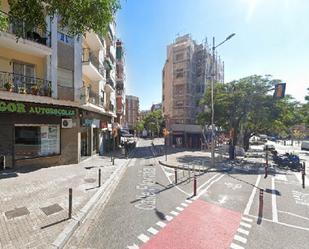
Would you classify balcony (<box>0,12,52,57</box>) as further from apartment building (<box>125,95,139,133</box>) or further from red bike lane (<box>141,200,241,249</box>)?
apartment building (<box>125,95,139,133</box>)

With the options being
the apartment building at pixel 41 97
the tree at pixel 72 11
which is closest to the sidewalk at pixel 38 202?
the apartment building at pixel 41 97

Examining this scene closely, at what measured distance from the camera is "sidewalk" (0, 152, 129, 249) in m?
6.28

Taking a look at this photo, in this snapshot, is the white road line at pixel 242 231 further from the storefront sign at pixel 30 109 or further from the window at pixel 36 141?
the window at pixel 36 141

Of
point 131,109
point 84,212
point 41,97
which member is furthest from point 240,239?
point 131,109

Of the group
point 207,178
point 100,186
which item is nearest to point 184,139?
point 207,178

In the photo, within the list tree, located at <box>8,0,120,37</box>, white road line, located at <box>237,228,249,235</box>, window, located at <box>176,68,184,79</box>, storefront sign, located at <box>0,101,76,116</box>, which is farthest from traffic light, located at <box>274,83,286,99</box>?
window, located at <box>176,68,184,79</box>

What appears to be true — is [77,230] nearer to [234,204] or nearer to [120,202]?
[120,202]

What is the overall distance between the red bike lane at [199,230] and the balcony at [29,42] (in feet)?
41.4

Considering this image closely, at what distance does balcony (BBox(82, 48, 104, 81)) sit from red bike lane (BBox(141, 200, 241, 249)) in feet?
50.7

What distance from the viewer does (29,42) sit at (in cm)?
1464

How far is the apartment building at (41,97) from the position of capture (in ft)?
47.1

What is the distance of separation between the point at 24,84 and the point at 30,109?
160 centimetres

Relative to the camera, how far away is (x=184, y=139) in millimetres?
44000

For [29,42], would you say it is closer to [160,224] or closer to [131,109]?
[160,224]
